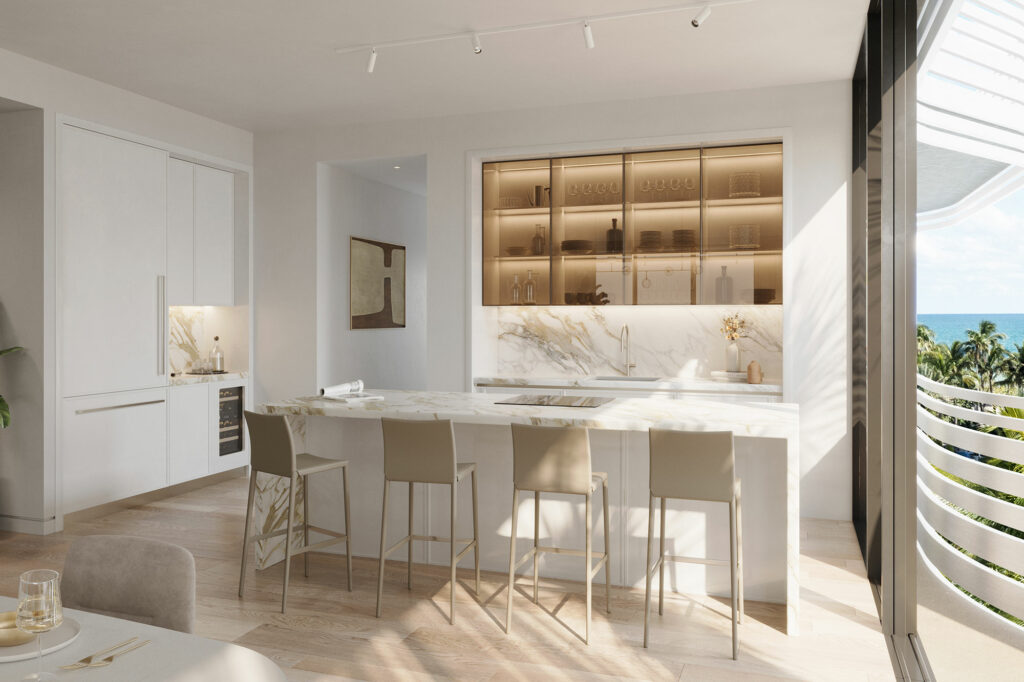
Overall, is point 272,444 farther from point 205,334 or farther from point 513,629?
point 205,334

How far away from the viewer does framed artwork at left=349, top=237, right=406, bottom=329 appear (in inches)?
280

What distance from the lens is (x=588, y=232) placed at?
19.7 feet

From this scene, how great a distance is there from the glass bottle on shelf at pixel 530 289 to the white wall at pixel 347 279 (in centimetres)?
183

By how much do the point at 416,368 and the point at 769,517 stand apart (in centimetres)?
→ 533

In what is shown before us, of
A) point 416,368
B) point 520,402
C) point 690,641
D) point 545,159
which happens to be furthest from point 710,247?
point 416,368

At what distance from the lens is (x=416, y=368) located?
27.5 feet

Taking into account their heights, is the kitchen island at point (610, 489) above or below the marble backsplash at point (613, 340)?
below

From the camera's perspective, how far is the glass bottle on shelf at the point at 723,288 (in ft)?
18.4

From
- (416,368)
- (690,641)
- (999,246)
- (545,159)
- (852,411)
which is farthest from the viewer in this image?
(416,368)

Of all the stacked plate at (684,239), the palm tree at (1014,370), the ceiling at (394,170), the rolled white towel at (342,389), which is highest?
the ceiling at (394,170)

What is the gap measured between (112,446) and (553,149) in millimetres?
3952

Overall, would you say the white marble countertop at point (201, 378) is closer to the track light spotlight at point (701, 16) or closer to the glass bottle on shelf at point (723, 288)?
the glass bottle on shelf at point (723, 288)

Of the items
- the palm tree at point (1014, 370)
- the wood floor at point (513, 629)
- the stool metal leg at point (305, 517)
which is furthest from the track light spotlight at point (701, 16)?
the stool metal leg at point (305, 517)

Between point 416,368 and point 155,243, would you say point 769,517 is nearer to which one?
point 155,243
